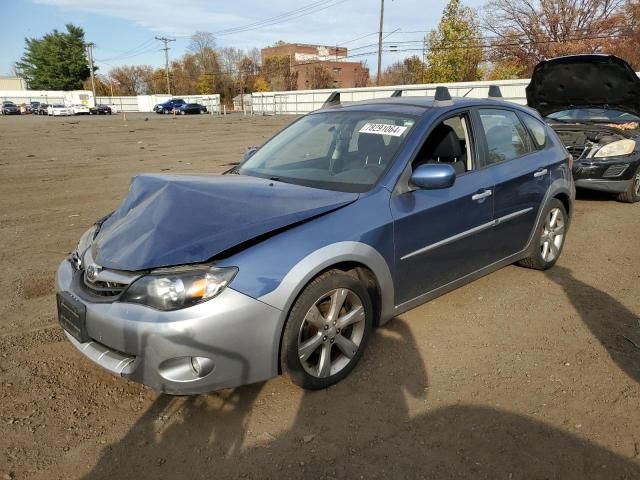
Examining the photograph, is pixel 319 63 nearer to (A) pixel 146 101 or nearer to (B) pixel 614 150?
(A) pixel 146 101

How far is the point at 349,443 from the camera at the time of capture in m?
2.52

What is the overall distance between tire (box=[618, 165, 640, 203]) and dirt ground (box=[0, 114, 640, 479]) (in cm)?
393

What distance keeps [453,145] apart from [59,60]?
97.3m

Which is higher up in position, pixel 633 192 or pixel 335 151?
pixel 335 151

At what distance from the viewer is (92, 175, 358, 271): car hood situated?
2564 millimetres

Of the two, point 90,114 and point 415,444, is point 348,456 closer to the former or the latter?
point 415,444

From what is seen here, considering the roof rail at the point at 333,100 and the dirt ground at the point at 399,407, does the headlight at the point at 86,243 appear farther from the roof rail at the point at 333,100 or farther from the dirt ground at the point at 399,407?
the roof rail at the point at 333,100

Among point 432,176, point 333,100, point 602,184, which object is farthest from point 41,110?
point 432,176

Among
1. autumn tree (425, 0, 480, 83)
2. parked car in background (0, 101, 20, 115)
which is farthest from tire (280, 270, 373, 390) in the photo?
parked car in background (0, 101, 20, 115)

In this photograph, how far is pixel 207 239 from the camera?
2584 millimetres

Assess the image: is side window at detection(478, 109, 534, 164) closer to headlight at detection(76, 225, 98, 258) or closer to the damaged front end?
headlight at detection(76, 225, 98, 258)

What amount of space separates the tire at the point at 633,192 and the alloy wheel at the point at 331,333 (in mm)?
6616

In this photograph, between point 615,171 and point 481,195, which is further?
point 615,171

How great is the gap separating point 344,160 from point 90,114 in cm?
6393
